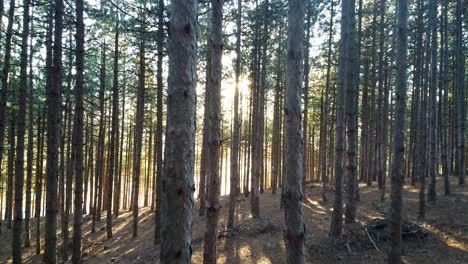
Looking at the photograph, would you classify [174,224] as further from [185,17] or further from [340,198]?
[340,198]

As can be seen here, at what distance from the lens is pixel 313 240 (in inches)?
415

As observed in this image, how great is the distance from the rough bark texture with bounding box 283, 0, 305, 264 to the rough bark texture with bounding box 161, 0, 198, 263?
1874 millimetres

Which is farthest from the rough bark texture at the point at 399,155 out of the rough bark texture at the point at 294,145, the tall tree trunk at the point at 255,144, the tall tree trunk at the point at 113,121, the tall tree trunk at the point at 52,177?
the tall tree trunk at the point at 113,121

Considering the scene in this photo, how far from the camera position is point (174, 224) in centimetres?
295

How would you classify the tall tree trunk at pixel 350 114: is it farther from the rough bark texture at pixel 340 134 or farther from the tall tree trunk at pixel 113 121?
the tall tree trunk at pixel 113 121

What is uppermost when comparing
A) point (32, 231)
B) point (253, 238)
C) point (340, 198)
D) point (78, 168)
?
point (78, 168)

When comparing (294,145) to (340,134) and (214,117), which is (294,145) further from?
(340,134)

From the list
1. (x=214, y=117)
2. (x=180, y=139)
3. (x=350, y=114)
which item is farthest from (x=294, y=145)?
(x=350, y=114)

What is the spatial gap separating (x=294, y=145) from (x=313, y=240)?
24.3 feet

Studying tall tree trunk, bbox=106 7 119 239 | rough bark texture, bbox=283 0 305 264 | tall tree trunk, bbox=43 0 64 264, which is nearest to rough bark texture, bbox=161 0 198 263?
rough bark texture, bbox=283 0 305 264

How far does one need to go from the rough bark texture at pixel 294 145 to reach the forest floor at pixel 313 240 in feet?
16.8

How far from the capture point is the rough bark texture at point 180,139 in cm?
295

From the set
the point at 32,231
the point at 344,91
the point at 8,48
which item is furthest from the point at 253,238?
the point at 32,231

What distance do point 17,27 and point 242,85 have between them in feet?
46.5
